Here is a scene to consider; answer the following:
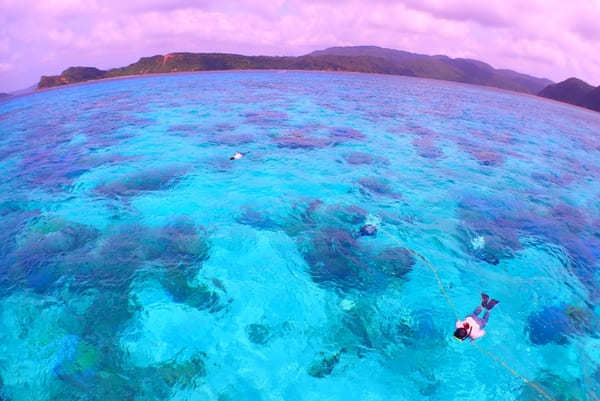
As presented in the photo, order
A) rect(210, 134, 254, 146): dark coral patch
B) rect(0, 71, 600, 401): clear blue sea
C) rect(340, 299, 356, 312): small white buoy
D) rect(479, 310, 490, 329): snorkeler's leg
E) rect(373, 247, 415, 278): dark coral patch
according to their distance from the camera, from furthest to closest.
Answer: rect(210, 134, 254, 146): dark coral patch → rect(373, 247, 415, 278): dark coral patch → rect(340, 299, 356, 312): small white buoy → rect(479, 310, 490, 329): snorkeler's leg → rect(0, 71, 600, 401): clear blue sea

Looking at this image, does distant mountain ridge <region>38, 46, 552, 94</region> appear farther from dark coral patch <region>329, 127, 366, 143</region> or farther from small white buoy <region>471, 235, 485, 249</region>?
small white buoy <region>471, 235, 485, 249</region>

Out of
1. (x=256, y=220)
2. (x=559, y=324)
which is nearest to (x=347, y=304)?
(x=256, y=220)

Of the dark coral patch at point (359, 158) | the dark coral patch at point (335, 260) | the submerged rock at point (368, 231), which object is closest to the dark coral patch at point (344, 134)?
the dark coral patch at point (359, 158)

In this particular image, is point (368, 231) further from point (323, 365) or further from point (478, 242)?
point (323, 365)

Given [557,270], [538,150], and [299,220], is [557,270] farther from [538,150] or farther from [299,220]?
[538,150]

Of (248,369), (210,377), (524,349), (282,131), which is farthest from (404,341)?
(282,131)

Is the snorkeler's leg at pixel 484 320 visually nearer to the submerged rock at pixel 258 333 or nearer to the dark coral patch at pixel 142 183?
the submerged rock at pixel 258 333

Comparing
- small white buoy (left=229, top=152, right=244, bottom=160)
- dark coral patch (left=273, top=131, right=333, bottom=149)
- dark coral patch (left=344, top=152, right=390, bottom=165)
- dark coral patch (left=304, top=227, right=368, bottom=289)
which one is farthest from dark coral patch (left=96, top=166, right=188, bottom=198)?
dark coral patch (left=344, top=152, right=390, bottom=165)
